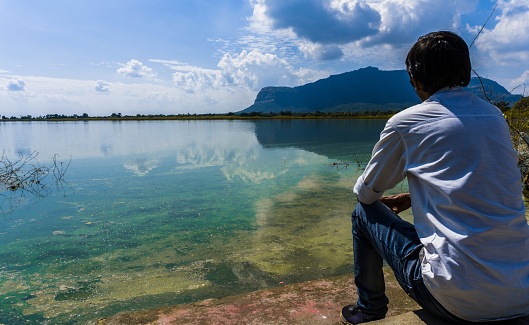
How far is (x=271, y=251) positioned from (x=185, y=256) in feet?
3.11

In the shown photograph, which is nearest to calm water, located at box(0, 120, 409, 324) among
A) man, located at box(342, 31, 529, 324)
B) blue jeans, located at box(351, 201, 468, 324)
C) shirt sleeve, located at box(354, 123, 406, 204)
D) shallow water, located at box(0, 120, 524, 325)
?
shallow water, located at box(0, 120, 524, 325)

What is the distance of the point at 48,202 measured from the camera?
6281 mm

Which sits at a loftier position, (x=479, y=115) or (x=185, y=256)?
(x=479, y=115)

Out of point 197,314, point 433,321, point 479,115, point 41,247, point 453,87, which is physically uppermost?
point 453,87

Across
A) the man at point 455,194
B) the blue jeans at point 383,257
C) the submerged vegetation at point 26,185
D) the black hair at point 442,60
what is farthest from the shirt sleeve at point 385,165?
the submerged vegetation at point 26,185

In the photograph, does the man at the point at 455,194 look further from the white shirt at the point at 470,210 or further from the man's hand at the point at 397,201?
the man's hand at the point at 397,201

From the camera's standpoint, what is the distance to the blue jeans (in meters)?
1.28

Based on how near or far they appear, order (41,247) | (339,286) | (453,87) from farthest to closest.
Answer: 1. (41,247)
2. (339,286)
3. (453,87)

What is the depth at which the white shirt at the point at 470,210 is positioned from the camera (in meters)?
1.06

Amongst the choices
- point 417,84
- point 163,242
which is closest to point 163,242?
point 163,242

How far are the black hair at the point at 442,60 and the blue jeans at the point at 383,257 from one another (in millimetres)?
597

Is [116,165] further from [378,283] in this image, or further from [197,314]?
[378,283]

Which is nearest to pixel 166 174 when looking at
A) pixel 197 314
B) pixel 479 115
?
pixel 197 314

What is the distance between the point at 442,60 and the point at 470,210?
0.59 metres
